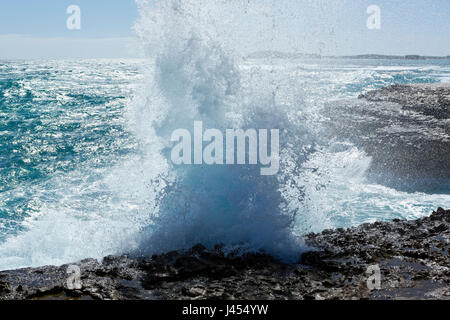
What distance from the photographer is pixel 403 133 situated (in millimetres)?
13445

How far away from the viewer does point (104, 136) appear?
56.2 feet

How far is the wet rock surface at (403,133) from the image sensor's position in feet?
37.6

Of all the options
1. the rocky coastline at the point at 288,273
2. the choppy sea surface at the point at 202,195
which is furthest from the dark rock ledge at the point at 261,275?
the choppy sea surface at the point at 202,195

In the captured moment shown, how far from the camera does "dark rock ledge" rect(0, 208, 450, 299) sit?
438 cm

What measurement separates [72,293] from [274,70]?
216 inches

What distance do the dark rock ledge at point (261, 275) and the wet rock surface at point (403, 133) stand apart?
586cm

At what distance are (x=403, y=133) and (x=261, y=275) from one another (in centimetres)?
1076

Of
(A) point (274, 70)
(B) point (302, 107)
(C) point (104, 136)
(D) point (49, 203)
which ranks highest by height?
(A) point (274, 70)

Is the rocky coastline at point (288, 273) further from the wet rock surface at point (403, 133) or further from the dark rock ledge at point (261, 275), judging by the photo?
the wet rock surface at point (403, 133)

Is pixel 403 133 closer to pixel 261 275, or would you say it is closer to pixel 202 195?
pixel 202 195

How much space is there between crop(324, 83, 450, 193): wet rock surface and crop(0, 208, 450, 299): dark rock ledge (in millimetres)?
5859
